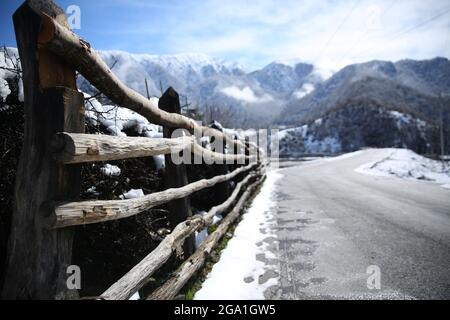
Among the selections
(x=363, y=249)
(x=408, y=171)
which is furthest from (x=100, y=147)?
(x=408, y=171)

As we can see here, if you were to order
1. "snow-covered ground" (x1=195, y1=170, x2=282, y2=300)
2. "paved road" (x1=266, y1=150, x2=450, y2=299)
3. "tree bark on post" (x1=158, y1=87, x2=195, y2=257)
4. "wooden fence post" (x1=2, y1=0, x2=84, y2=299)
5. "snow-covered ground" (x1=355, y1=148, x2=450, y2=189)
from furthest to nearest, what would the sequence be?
"snow-covered ground" (x1=355, y1=148, x2=450, y2=189)
"tree bark on post" (x1=158, y1=87, x2=195, y2=257)
"snow-covered ground" (x1=195, y1=170, x2=282, y2=300)
"paved road" (x1=266, y1=150, x2=450, y2=299)
"wooden fence post" (x1=2, y1=0, x2=84, y2=299)

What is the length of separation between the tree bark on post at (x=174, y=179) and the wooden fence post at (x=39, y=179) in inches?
61.5

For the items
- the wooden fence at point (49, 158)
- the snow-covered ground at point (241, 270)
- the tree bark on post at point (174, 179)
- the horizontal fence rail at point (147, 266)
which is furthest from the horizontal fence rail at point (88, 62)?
the snow-covered ground at point (241, 270)

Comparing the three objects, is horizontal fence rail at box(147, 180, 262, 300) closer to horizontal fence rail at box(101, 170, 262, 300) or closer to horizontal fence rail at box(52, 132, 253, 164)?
horizontal fence rail at box(101, 170, 262, 300)

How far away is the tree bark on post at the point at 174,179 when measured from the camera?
3105mm

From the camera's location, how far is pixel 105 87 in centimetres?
189

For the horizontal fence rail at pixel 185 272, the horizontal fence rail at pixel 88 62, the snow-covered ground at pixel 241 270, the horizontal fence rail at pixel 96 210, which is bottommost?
the snow-covered ground at pixel 241 270

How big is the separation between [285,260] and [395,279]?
1070 millimetres

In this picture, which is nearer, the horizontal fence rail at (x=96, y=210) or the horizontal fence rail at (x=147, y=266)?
the horizontal fence rail at (x=96, y=210)

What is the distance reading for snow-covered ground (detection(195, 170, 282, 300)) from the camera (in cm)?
255

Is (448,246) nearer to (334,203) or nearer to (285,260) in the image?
(285,260)

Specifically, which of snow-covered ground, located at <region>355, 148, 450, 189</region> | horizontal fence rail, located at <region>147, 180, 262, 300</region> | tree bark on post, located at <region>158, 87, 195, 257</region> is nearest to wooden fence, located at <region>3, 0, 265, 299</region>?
horizontal fence rail, located at <region>147, 180, 262, 300</region>

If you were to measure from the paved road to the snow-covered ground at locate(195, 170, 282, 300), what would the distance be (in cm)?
19

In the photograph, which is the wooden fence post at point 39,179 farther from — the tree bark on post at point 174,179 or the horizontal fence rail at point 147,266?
the tree bark on post at point 174,179
